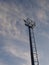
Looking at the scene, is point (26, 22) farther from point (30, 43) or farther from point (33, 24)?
point (30, 43)

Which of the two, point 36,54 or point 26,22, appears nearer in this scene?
point 36,54

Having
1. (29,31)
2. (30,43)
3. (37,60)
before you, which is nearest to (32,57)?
(37,60)

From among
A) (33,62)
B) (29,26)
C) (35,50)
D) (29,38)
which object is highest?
(29,26)

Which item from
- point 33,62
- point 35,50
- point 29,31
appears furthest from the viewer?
point 29,31

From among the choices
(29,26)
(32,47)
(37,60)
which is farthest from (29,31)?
(37,60)

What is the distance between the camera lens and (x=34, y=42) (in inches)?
1913

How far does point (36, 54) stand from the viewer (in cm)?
4622

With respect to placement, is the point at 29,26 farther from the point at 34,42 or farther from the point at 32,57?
the point at 32,57

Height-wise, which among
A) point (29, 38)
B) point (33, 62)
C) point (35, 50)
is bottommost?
point (33, 62)

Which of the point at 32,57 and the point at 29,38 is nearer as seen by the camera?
the point at 32,57

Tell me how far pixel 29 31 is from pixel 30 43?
4.04 m

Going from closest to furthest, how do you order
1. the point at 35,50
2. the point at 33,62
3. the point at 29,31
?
1. the point at 33,62
2. the point at 35,50
3. the point at 29,31

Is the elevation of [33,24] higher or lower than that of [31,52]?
higher

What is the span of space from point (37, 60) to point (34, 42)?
5.07 meters
